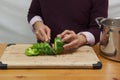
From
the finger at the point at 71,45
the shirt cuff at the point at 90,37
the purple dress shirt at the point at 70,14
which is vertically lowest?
the finger at the point at 71,45

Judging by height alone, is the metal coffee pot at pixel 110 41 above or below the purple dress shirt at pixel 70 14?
Result: below

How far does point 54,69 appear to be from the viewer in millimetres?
800

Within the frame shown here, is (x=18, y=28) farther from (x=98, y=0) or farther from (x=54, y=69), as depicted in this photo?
(x=54, y=69)

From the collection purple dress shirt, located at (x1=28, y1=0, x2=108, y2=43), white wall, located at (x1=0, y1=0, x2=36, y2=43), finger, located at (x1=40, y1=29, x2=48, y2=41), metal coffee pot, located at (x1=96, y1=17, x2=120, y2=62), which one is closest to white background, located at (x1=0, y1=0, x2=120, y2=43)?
white wall, located at (x1=0, y1=0, x2=36, y2=43)

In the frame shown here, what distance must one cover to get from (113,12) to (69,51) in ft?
2.27

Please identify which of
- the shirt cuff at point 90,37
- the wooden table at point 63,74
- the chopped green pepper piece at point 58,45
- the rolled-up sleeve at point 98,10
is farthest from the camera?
the rolled-up sleeve at point 98,10

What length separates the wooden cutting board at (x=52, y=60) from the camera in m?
0.80

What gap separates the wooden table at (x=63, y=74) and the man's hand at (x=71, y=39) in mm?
136

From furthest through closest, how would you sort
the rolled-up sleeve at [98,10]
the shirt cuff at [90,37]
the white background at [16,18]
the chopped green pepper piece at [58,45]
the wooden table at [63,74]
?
the white background at [16,18]
the rolled-up sleeve at [98,10]
the shirt cuff at [90,37]
the chopped green pepper piece at [58,45]
the wooden table at [63,74]

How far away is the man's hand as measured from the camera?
0.91m

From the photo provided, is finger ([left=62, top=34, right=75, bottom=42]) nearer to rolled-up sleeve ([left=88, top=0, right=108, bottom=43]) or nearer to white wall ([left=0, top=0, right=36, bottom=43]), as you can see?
rolled-up sleeve ([left=88, top=0, right=108, bottom=43])

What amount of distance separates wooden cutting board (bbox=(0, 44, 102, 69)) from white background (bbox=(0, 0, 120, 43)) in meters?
0.62

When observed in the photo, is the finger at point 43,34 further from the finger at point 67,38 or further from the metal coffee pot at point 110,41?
the metal coffee pot at point 110,41

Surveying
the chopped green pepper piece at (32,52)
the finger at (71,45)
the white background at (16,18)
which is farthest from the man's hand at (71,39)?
the white background at (16,18)
